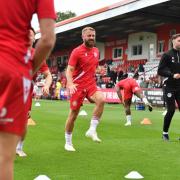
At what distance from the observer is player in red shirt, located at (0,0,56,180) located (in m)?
2.88

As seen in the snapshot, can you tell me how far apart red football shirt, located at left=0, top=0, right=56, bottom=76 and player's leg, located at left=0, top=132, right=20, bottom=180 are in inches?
16.9

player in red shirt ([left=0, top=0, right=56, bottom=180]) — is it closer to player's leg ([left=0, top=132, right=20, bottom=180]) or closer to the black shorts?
player's leg ([left=0, top=132, right=20, bottom=180])

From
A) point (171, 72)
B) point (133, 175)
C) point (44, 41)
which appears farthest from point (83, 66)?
point (44, 41)

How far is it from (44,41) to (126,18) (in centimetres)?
3133

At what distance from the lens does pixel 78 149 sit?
8227 millimetres

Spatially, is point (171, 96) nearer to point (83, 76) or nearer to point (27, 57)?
point (83, 76)

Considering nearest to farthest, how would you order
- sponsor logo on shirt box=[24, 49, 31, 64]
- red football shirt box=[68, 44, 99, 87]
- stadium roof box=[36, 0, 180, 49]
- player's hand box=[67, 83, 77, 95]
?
sponsor logo on shirt box=[24, 49, 31, 64]
player's hand box=[67, 83, 77, 95]
red football shirt box=[68, 44, 99, 87]
stadium roof box=[36, 0, 180, 49]

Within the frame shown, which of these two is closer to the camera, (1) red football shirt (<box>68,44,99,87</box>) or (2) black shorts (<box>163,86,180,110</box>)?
(1) red football shirt (<box>68,44,99,87</box>)

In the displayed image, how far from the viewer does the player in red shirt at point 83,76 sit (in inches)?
314

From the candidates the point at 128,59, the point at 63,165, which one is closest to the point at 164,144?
the point at 63,165

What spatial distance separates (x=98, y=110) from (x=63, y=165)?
2.13 meters

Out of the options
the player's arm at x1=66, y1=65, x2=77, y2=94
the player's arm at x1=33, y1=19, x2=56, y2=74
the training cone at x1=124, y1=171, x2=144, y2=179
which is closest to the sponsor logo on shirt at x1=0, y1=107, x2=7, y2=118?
the player's arm at x1=33, y1=19, x2=56, y2=74

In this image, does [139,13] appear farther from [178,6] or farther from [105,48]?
[105,48]

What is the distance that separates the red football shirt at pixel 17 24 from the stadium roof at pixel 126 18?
24725 millimetres
